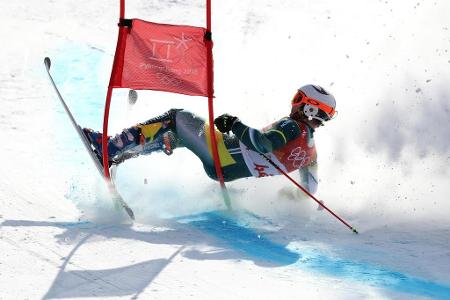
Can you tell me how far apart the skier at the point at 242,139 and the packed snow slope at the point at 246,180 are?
34 cm

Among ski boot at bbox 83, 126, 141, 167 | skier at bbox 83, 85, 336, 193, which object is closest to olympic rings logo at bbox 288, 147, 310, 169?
skier at bbox 83, 85, 336, 193

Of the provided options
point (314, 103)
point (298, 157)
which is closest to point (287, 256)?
point (298, 157)

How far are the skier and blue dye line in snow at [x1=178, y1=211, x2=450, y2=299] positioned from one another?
49cm

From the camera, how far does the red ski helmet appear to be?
5.52 m

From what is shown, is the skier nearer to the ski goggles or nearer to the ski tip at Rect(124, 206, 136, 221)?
the ski goggles

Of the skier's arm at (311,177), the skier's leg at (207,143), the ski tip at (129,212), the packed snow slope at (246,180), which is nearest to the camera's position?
the packed snow slope at (246,180)

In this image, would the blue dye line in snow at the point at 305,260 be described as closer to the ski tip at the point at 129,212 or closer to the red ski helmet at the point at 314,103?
the ski tip at the point at 129,212

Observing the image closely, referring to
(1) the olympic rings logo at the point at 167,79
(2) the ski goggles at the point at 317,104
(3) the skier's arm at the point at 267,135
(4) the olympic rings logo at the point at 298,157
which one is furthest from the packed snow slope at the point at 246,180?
(1) the olympic rings logo at the point at 167,79

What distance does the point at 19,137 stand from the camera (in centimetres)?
677

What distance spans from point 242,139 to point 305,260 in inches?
45.7

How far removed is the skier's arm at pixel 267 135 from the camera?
5.32 m

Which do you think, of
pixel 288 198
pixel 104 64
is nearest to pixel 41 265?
pixel 288 198

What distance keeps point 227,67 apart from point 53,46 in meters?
2.44

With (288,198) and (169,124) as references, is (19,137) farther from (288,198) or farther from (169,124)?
A: (288,198)
